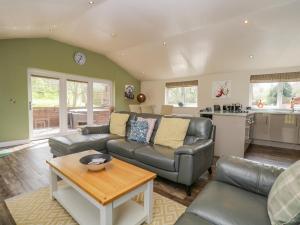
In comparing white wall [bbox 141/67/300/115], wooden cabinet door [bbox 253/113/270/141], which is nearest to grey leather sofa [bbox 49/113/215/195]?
wooden cabinet door [bbox 253/113/270/141]

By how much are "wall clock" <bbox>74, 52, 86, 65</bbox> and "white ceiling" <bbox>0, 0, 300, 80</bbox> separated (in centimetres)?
31

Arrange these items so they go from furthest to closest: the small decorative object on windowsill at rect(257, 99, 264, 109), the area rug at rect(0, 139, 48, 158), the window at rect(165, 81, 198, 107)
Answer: the window at rect(165, 81, 198, 107) → the small decorative object on windowsill at rect(257, 99, 264, 109) → the area rug at rect(0, 139, 48, 158)

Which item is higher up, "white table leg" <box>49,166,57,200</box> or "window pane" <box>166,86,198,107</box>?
"window pane" <box>166,86,198,107</box>

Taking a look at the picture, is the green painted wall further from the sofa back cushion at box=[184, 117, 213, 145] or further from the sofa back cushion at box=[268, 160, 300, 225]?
the sofa back cushion at box=[268, 160, 300, 225]

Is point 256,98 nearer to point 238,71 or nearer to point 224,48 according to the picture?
point 238,71

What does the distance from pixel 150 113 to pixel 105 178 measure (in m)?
2.55

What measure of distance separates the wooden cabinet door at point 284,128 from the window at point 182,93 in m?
2.49

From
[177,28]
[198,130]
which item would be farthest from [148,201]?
[177,28]

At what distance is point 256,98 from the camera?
5.18 meters

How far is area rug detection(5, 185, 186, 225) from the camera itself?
5.40ft

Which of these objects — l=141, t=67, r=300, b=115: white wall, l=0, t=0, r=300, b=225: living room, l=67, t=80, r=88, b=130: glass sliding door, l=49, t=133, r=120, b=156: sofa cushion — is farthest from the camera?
l=67, t=80, r=88, b=130: glass sliding door

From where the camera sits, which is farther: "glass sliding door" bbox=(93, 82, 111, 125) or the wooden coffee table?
"glass sliding door" bbox=(93, 82, 111, 125)

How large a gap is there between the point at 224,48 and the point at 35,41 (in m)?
4.98

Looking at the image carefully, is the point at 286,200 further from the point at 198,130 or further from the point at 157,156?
the point at 198,130
